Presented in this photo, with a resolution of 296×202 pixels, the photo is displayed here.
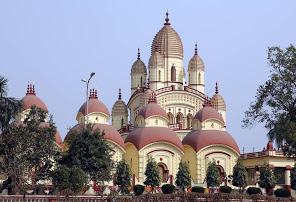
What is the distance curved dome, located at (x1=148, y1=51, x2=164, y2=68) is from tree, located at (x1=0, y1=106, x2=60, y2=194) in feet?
83.7

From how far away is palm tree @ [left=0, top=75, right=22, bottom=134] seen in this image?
112 feet

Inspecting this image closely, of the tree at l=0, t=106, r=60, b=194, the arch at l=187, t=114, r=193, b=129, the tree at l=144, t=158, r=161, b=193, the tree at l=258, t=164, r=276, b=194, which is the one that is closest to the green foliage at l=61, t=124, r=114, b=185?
the tree at l=0, t=106, r=60, b=194

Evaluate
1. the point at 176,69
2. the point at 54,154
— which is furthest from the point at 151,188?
the point at 176,69

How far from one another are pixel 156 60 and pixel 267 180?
17987 millimetres

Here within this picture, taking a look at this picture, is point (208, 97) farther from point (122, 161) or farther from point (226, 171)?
point (122, 161)

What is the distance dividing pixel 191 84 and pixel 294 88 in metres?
37.5

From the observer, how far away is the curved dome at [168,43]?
71.1 metres

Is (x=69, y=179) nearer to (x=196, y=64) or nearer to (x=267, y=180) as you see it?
(x=267, y=180)

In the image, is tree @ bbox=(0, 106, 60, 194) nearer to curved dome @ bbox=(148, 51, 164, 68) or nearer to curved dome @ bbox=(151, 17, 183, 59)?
curved dome @ bbox=(148, 51, 164, 68)

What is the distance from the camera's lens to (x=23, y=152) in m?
39.3

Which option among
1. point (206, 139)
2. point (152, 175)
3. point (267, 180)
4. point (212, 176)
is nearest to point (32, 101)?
point (152, 175)

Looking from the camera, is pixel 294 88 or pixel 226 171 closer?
pixel 294 88

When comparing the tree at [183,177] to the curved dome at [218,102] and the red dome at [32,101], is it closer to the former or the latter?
the red dome at [32,101]

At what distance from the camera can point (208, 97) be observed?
69.6 metres
